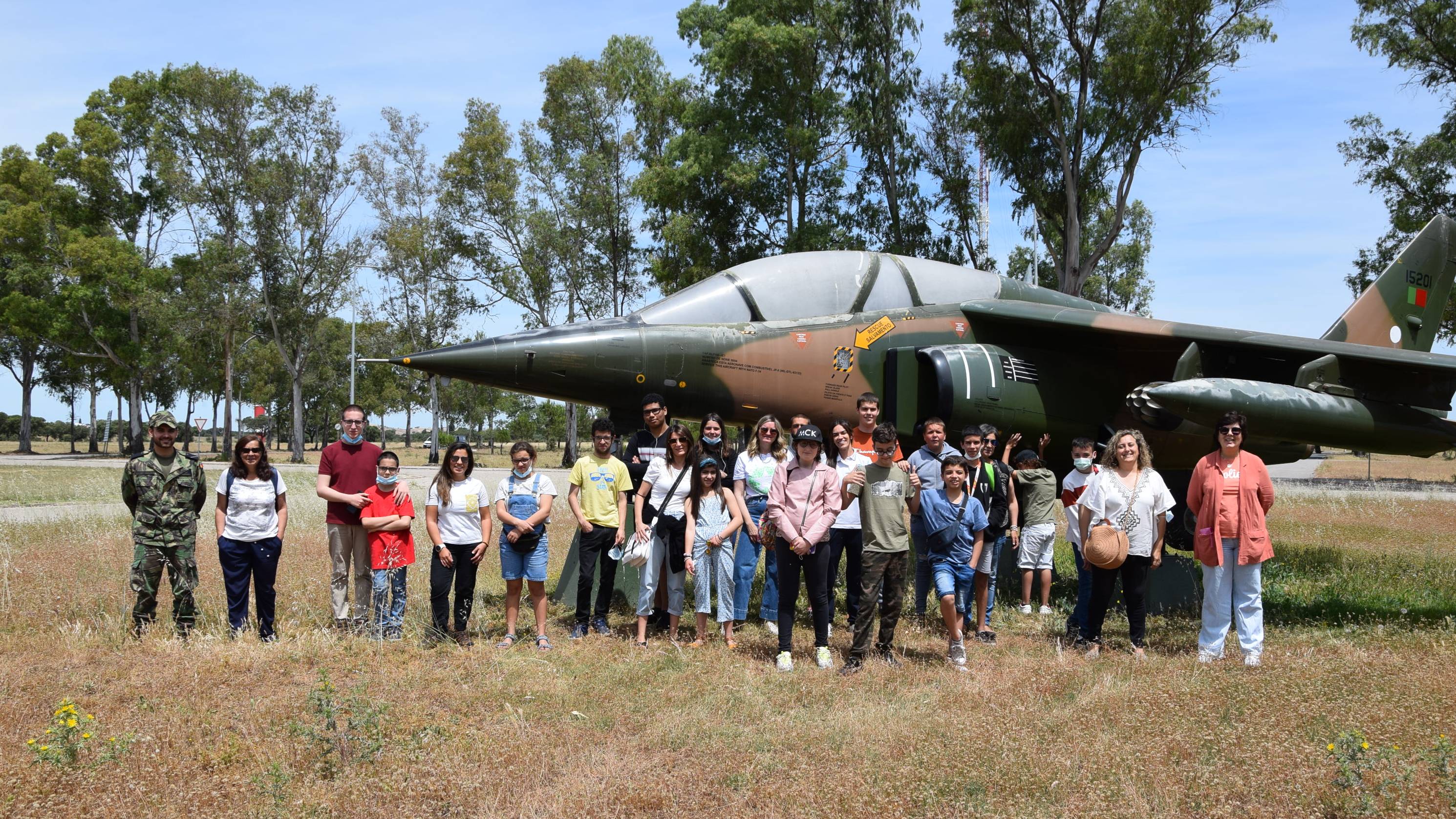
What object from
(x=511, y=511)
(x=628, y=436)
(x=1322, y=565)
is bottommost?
(x=1322, y=565)

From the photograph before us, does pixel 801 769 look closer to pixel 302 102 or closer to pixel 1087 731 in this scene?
pixel 1087 731

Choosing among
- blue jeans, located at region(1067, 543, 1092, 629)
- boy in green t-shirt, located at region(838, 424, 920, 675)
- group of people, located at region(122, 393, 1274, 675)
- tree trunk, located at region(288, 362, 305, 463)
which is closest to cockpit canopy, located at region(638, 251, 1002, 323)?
group of people, located at region(122, 393, 1274, 675)

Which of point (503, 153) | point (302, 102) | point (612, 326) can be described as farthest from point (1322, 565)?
point (302, 102)

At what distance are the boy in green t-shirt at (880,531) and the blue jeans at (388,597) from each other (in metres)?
3.43

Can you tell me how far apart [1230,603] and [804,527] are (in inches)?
126

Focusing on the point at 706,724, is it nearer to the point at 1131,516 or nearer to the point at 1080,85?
the point at 1131,516

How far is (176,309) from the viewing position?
38.2 metres

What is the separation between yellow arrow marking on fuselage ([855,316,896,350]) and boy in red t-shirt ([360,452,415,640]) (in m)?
4.42

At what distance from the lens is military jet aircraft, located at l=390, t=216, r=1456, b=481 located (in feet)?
25.9

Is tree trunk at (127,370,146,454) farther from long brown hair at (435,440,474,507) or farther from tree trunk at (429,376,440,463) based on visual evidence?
long brown hair at (435,440,474,507)

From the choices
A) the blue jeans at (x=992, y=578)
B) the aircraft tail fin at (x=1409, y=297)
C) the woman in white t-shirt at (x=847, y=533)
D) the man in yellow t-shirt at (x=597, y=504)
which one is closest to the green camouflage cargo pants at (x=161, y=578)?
the man in yellow t-shirt at (x=597, y=504)

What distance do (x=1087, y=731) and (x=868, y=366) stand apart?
15.0 ft

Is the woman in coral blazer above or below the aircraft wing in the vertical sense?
below

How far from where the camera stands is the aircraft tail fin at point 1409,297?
12539mm
